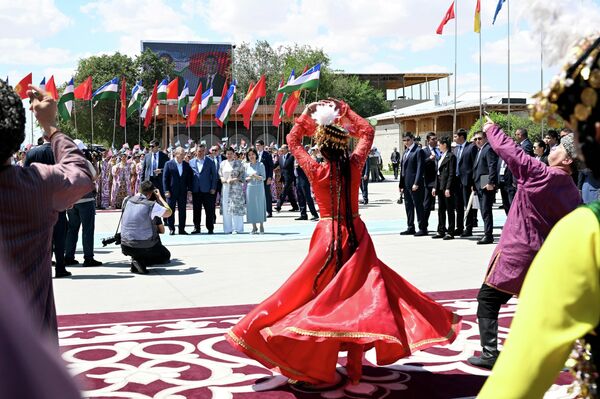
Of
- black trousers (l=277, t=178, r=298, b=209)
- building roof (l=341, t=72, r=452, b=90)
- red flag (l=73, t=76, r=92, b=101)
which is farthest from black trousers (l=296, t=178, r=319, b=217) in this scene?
building roof (l=341, t=72, r=452, b=90)

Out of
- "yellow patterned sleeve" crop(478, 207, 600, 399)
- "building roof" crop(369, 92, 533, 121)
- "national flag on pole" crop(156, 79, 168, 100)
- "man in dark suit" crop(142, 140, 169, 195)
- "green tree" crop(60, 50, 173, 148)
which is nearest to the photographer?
"yellow patterned sleeve" crop(478, 207, 600, 399)

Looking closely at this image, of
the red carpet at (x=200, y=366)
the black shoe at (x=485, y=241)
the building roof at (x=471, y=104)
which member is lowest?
the red carpet at (x=200, y=366)

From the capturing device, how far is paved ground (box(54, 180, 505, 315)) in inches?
331

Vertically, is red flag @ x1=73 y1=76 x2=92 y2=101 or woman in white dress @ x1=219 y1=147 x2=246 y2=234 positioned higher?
red flag @ x1=73 y1=76 x2=92 y2=101

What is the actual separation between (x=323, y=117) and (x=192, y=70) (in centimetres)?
9809

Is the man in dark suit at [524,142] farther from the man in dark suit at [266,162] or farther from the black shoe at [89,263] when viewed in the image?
the black shoe at [89,263]

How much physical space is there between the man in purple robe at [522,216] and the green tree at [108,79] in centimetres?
5384

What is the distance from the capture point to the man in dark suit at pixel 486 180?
12.6 m

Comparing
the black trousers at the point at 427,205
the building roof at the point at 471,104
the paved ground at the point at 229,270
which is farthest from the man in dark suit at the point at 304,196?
the building roof at the point at 471,104

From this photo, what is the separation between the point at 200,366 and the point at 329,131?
203cm

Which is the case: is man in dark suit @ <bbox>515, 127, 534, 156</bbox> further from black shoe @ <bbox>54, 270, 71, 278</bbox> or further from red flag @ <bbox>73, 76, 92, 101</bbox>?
red flag @ <bbox>73, 76, 92, 101</bbox>

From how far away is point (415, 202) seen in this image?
14281 millimetres

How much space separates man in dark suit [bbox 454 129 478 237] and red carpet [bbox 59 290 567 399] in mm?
6541

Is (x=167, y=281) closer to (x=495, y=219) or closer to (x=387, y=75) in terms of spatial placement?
(x=495, y=219)
